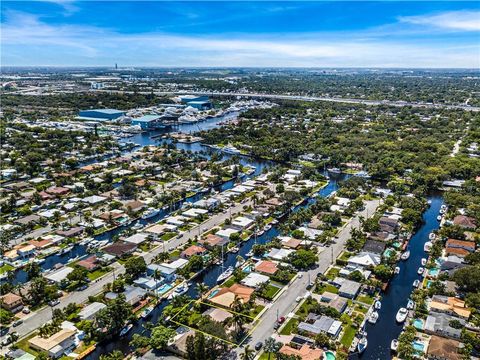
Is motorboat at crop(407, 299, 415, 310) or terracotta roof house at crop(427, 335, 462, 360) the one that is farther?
motorboat at crop(407, 299, 415, 310)

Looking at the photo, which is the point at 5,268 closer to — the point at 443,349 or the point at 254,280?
the point at 254,280

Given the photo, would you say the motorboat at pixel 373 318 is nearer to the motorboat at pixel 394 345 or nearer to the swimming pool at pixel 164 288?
the motorboat at pixel 394 345

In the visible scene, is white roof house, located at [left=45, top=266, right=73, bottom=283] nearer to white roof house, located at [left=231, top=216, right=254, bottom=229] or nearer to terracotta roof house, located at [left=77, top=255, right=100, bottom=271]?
terracotta roof house, located at [left=77, top=255, right=100, bottom=271]

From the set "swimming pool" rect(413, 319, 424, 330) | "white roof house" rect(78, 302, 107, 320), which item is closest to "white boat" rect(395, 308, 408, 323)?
"swimming pool" rect(413, 319, 424, 330)

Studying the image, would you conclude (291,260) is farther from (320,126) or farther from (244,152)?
(320,126)

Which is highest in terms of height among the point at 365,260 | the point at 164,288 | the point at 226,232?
the point at 365,260

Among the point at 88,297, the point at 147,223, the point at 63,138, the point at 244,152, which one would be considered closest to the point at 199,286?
the point at 88,297

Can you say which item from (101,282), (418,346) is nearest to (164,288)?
(101,282)
